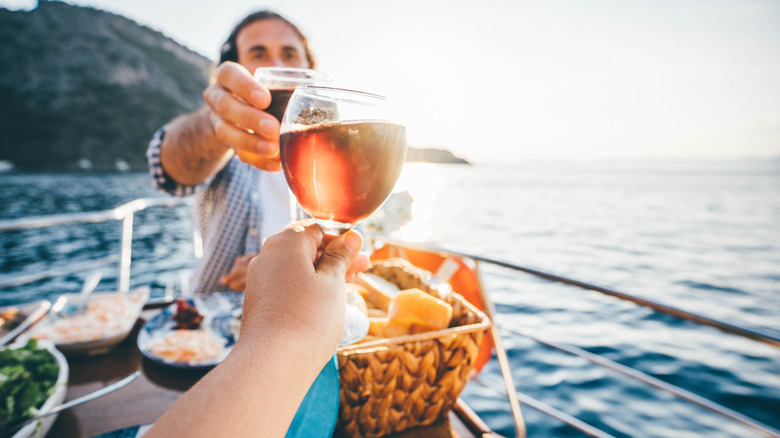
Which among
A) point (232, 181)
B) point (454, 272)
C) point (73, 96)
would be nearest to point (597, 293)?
point (454, 272)

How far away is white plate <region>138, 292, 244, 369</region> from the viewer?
103 cm

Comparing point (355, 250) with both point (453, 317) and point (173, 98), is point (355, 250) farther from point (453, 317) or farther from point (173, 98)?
point (173, 98)

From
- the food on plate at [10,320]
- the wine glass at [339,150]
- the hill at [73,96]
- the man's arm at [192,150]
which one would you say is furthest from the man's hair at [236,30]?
the hill at [73,96]

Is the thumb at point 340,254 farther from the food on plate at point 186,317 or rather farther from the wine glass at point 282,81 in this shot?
the food on plate at point 186,317

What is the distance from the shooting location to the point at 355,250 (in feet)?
2.11

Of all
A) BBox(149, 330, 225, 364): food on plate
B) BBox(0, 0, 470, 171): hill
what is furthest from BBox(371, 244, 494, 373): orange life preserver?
BBox(0, 0, 470, 171): hill

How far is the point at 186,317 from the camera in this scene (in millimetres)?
1278

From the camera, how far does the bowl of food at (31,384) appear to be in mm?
773

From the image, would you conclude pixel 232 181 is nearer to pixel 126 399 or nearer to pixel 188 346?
pixel 188 346

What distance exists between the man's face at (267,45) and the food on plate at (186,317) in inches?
52.8

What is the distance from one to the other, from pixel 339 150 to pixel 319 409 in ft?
1.38

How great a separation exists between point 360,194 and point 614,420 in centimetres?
611

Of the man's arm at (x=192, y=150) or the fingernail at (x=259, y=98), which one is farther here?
the man's arm at (x=192, y=150)

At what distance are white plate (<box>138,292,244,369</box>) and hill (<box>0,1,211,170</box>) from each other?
179ft
